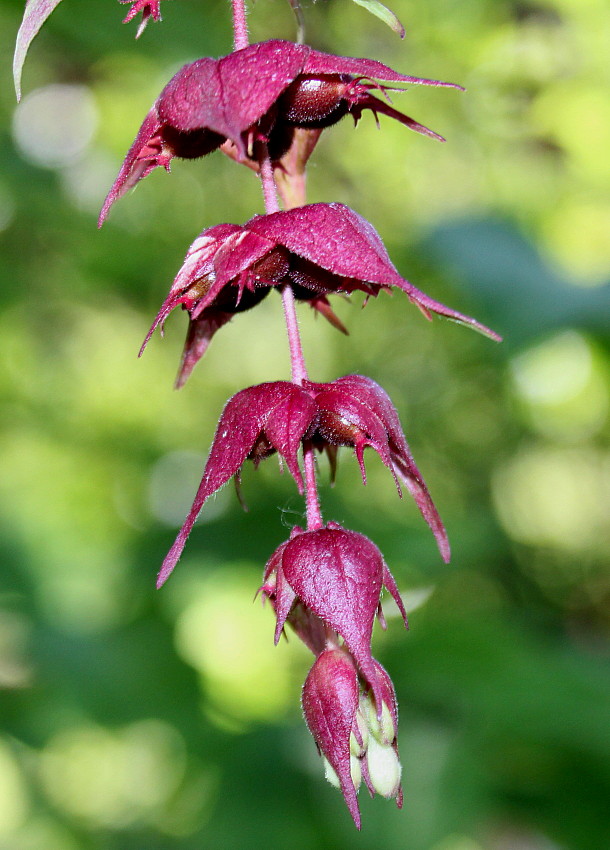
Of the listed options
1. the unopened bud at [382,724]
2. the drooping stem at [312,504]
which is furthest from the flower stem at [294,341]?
the unopened bud at [382,724]

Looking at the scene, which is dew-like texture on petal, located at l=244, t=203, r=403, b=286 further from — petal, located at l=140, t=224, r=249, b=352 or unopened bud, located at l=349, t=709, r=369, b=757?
unopened bud, located at l=349, t=709, r=369, b=757

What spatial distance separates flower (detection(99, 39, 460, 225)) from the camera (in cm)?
46

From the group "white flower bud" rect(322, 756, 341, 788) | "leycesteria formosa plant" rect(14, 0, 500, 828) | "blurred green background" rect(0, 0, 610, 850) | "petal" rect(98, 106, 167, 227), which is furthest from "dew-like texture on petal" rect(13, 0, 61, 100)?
"blurred green background" rect(0, 0, 610, 850)

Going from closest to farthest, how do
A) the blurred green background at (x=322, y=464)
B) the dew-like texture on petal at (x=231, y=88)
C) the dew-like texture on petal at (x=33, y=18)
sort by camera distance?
the dew-like texture on petal at (x=231, y=88)
the dew-like texture on petal at (x=33, y=18)
the blurred green background at (x=322, y=464)

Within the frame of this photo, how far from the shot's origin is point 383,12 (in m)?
0.61

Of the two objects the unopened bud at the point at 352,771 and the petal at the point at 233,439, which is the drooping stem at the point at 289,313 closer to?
the petal at the point at 233,439

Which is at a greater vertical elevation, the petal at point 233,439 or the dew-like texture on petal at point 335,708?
the petal at point 233,439

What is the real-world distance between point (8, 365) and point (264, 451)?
11.9 feet

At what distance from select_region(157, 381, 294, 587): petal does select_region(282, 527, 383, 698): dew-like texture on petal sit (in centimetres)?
6

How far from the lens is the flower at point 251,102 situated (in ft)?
1.52

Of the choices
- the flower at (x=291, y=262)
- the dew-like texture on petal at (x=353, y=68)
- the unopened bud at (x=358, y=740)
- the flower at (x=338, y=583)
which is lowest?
the unopened bud at (x=358, y=740)

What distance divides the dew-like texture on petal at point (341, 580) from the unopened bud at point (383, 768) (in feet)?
0.16

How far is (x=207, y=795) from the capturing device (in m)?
2.87

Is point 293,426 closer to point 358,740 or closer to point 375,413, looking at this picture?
point 375,413
